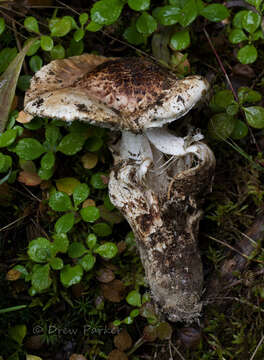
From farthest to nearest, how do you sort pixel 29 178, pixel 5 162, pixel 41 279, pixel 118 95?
pixel 29 178 → pixel 5 162 → pixel 41 279 → pixel 118 95

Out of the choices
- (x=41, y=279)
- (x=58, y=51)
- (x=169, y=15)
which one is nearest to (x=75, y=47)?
(x=58, y=51)

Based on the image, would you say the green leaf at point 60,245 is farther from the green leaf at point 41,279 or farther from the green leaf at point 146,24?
the green leaf at point 146,24

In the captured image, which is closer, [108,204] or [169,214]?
[169,214]

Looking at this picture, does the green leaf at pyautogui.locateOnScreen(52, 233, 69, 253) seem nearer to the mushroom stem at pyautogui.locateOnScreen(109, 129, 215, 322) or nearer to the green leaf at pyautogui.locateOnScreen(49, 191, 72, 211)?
the green leaf at pyautogui.locateOnScreen(49, 191, 72, 211)

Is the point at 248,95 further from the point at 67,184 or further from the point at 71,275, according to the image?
the point at 71,275

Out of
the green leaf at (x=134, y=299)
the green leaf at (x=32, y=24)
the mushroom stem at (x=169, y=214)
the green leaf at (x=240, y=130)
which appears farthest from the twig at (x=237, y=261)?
the green leaf at (x=32, y=24)

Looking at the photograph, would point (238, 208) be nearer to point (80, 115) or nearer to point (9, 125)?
point (80, 115)
